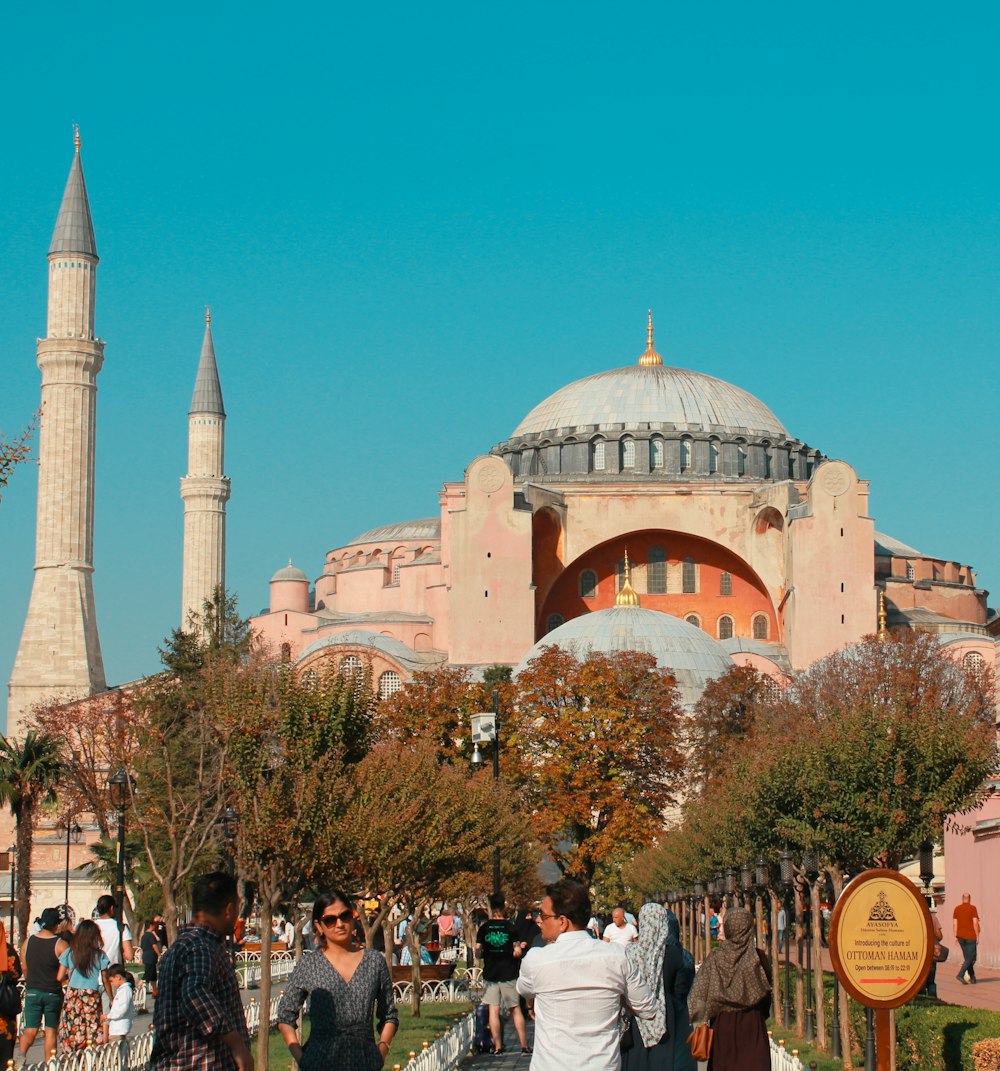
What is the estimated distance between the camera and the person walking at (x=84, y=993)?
38.5ft

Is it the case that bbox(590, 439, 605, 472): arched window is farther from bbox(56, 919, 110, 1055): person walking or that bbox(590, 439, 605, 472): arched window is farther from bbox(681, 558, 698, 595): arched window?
bbox(56, 919, 110, 1055): person walking

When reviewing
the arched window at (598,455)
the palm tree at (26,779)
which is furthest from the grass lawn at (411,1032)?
the arched window at (598,455)

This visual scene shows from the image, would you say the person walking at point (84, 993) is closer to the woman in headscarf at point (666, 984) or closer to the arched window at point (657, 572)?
the woman in headscarf at point (666, 984)

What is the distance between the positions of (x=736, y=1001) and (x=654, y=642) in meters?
44.2

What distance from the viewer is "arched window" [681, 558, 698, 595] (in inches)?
2475

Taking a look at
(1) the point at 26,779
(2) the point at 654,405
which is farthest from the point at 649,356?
(1) the point at 26,779

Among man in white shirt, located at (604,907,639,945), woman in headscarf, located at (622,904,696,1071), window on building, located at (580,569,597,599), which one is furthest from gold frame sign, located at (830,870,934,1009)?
window on building, located at (580,569,597,599)

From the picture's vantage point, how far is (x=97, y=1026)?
38.9 feet

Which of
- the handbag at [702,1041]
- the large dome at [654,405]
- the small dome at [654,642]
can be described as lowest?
the handbag at [702,1041]

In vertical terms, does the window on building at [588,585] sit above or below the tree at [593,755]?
above

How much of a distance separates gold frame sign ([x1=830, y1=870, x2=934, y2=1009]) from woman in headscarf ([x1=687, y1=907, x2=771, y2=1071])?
0.37 metres

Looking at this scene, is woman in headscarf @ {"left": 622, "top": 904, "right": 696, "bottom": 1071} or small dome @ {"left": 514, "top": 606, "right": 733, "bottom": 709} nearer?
woman in headscarf @ {"left": 622, "top": 904, "right": 696, "bottom": 1071}

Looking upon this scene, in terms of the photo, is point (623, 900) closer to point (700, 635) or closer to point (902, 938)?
point (700, 635)

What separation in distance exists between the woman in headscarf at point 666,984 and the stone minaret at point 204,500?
47.9 m
